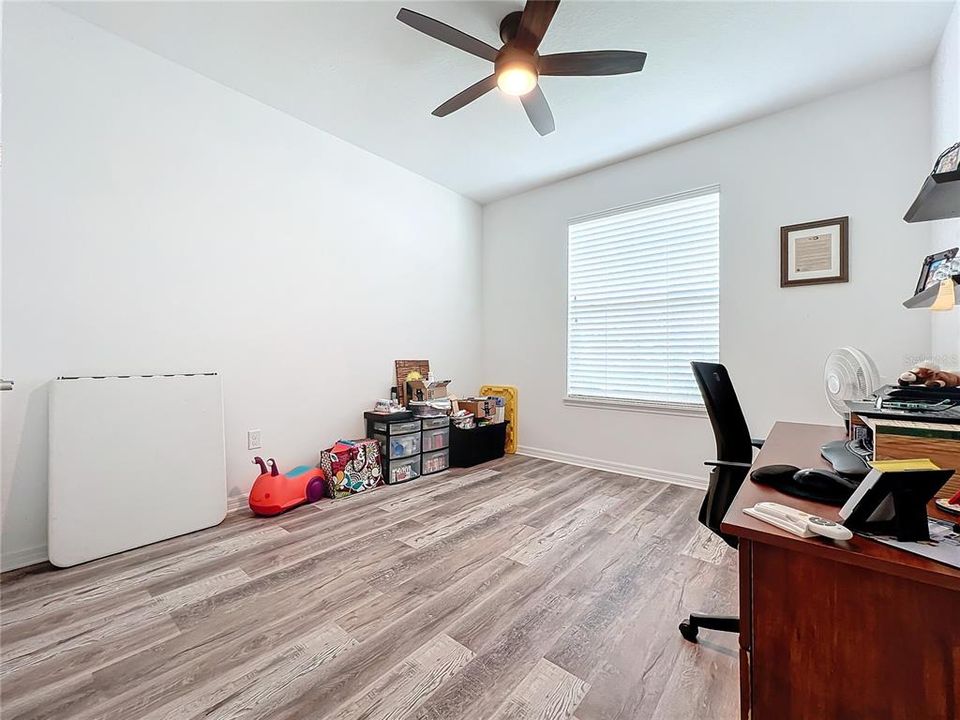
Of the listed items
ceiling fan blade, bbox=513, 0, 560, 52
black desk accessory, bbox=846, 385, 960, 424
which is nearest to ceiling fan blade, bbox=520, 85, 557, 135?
ceiling fan blade, bbox=513, 0, 560, 52

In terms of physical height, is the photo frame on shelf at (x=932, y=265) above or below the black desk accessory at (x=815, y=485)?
above

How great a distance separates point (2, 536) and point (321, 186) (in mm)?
2634

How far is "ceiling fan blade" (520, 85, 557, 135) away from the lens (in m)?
2.12

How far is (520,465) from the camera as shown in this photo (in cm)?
370

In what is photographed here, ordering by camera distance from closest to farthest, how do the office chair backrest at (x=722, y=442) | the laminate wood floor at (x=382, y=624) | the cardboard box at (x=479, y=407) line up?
the laminate wood floor at (x=382, y=624) → the office chair backrest at (x=722, y=442) → the cardboard box at (x=479, y=407)

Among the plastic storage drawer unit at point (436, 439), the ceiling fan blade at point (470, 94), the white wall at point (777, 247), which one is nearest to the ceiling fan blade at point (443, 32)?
the ceiling fan blade at point (470, 94)

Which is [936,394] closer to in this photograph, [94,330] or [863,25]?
[863,25]

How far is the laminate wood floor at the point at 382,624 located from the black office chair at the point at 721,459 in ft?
0.30

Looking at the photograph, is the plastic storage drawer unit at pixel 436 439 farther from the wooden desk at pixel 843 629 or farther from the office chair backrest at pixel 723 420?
the wooden desk at pixel 843 629

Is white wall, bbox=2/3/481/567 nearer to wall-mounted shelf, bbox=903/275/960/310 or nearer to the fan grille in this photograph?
the fan grille

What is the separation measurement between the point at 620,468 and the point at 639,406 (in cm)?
56

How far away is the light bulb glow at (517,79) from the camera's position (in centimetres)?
192

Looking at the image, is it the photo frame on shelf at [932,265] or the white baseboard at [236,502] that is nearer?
the photo frame on shelf at [932,265]

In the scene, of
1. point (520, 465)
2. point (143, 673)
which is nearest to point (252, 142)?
point (143, 673)
